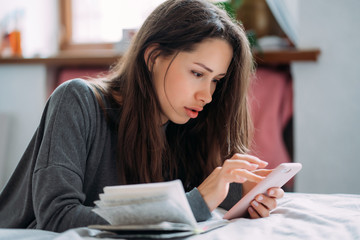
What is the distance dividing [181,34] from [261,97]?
944 millimetres

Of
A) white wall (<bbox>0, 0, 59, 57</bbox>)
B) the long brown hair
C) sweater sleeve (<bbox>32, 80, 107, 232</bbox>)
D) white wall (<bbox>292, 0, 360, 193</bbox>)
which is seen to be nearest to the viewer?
sweater sleeve (<bbox>32, 80, 107, 232</bbox>)

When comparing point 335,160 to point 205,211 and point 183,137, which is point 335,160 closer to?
point 183,137

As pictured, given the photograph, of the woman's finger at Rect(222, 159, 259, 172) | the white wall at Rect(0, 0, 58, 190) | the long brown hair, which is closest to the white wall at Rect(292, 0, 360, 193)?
the long brown hair

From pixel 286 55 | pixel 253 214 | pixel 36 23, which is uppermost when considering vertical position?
pixel 36 23

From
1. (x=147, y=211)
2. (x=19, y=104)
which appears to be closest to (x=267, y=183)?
(x=147, y=211)

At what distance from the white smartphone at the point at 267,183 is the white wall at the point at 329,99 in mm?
886

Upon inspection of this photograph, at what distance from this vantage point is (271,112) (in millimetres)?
1872

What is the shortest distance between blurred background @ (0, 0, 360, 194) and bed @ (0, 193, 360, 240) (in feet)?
2.17

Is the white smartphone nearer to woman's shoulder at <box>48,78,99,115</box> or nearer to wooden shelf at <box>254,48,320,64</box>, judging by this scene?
woman's shoulder at <box>48,78,99,115</box>

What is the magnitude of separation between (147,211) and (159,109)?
0.51m

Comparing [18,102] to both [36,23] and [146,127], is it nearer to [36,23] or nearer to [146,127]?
[36,23]

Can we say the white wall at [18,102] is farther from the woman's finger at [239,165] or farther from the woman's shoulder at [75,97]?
the woman's finger at [239,165]

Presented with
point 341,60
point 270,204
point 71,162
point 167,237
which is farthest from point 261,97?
point 167,237

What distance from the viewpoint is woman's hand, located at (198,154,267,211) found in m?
0.83
